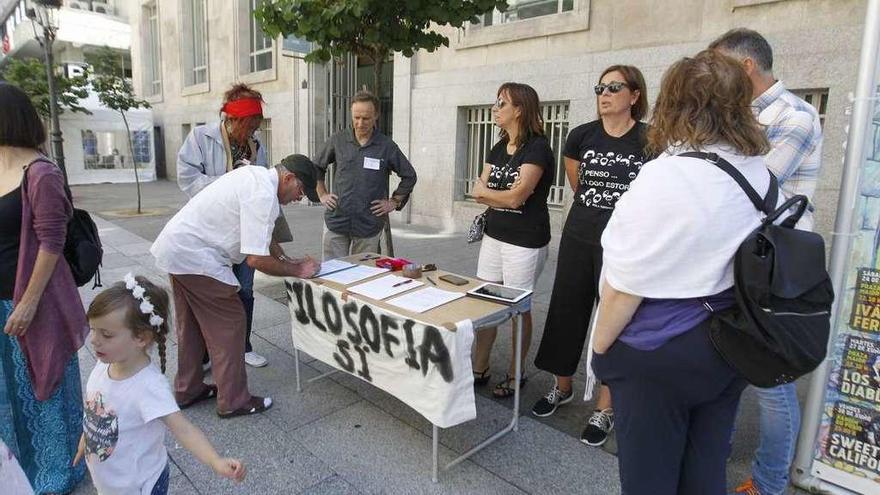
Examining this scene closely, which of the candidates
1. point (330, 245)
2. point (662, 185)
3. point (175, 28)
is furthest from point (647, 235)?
point (175, 28)

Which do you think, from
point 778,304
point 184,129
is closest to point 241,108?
point 778,304

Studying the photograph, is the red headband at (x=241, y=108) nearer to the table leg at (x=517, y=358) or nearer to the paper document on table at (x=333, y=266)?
the paper document on table at (x=333, y=266)

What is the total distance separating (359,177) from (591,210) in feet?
6.22

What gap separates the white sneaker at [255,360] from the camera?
146 inches

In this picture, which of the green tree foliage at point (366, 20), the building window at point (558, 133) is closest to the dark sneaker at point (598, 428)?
the green tree foliage at point (366, 20)

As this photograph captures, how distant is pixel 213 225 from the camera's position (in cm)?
270

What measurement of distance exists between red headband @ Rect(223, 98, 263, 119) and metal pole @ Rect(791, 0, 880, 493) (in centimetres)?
318

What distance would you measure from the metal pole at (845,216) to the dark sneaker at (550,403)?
1.17 meters

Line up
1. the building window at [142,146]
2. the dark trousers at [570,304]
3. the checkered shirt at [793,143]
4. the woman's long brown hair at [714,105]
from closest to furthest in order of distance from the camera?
the woman's long brown hair at [714,105], the checkered shirt at [793,143], the dark trousers at [570,304], the building window at [142,146]

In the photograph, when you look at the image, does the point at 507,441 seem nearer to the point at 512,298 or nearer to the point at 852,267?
the point at 512,298

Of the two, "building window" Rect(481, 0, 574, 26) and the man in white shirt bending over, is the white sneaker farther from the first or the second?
"building window" Rect(481, 0, 574, 26)

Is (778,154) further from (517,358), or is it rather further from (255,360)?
(255,360)

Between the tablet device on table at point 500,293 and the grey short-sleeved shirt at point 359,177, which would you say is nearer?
the tablet device on table at point 500,293

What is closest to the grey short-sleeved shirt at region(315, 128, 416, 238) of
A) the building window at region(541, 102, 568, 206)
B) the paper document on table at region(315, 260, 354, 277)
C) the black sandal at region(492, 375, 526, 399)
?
the paper document on table at region(315, 260, 354, 277)
